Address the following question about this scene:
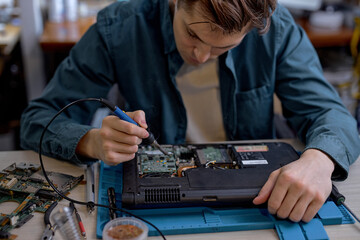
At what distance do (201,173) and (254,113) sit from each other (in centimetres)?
52

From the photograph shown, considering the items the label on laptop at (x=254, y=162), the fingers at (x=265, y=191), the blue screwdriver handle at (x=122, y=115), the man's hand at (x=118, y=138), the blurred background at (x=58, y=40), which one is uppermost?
the blue screwdriver handle at (x=122, y=115)

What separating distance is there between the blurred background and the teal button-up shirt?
81 cm

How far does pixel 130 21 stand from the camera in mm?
1281

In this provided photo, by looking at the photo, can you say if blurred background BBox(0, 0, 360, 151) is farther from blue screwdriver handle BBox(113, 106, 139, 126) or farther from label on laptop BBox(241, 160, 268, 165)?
label on laptop BBox(241, 160, 268, 165)

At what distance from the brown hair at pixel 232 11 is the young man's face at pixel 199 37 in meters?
0.02

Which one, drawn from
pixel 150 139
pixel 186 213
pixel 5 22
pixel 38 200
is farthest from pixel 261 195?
pixel 5 22

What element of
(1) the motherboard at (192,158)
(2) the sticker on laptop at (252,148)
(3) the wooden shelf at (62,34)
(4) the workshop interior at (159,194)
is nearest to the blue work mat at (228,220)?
(4) the workshop interior at (159,194)

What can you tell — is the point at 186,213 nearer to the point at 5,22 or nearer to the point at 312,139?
the point at 312,139

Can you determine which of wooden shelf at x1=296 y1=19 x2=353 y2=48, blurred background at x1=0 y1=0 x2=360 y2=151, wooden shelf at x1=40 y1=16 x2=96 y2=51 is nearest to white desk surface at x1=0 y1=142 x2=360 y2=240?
wooden shelf at x1=40 y1=16 x2=96 y2=51

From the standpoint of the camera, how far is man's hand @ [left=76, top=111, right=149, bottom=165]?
91 centimetres

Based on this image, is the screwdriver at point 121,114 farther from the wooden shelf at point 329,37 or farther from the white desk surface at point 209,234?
the wooden shelf at point 329,37

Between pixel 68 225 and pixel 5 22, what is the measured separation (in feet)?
7.43

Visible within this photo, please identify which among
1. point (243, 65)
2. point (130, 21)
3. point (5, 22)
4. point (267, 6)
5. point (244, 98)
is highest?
point (267, 6)

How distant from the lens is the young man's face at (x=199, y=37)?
96 centimetres
